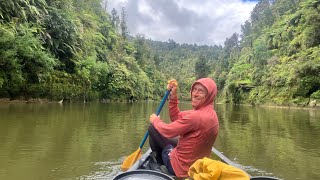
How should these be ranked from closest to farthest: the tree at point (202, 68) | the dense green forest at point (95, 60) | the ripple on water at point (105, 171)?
the ripple on water at point (105, 171) → the dense green forest at point (95, 60) → the tree at point (202, 68)

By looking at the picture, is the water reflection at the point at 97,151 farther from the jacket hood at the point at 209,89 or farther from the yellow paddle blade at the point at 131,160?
the jacket hood at the point at 209,89

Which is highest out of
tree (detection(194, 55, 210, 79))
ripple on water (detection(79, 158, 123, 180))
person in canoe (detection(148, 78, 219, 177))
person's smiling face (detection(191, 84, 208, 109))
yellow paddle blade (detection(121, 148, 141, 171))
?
tree (detection(194, 55, 210, 79))

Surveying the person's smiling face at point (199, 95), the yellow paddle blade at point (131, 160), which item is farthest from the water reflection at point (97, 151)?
the person's smiling face at point (199, 95)

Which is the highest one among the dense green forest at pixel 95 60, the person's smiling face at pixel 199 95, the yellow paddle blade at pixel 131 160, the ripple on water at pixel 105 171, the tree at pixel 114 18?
the tree at pixel 114 18

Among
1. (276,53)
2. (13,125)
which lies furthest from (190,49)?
(13,125)

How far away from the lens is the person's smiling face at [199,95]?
3.91m

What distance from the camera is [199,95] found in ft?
12.9

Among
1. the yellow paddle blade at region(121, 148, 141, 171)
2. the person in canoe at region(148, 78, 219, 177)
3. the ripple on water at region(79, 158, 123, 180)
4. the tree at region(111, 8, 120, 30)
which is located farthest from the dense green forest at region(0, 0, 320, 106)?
the person in canoe at region(148, 78, 219, 177)

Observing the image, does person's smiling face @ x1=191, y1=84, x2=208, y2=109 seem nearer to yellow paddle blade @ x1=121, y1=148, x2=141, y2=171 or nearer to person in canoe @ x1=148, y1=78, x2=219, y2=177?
person in canoe @ x1=148, y1=78, x2=219, y2=177

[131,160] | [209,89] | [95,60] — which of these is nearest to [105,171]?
[131,160]

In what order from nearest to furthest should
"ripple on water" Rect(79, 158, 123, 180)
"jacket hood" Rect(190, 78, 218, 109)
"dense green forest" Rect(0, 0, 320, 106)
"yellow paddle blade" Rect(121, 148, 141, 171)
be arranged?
"jacket hood" Rect(190, 78, 218, 109) → "yellow paddle blade" Rect(121, 148, 141, 171) → "ripple on water" Rect(79, 158, 123, 180) → "dense green forest" Rect(0, 0, 320, 106)

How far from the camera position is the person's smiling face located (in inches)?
154

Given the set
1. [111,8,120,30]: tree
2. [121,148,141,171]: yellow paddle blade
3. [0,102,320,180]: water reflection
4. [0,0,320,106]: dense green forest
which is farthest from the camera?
[111,8,120,30]: tree

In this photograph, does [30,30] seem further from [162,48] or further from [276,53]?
[162,48]
